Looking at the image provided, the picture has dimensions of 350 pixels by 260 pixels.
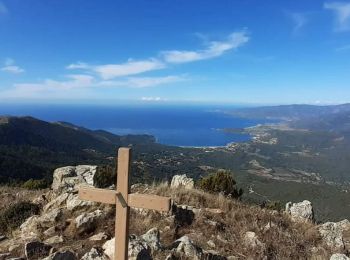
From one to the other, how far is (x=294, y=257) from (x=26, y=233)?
6062 mm

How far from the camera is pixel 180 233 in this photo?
8.86 metres

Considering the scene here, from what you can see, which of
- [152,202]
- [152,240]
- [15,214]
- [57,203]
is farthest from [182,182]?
[152,202]

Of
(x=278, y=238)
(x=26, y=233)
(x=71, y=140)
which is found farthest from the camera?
(x=71, y=140)

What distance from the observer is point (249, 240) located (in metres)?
8.20

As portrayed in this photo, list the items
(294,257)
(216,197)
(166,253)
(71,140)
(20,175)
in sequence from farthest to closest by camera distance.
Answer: (71,140)
(20,175)
(216,197)
(294,257)
(166,253)

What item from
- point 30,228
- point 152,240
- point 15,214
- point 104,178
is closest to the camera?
point 152,240

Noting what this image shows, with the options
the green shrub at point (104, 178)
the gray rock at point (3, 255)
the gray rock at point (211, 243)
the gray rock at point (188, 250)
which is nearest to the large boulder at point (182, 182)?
the green shrub at point (104, 178)

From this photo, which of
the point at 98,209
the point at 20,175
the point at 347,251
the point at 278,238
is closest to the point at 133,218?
the point at 98,209

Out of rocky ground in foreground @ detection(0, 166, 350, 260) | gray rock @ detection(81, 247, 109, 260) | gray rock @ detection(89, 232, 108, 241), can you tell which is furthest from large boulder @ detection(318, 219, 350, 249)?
gray rock @ detection(81, 247, 109, 260)

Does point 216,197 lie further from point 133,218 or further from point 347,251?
point 347,251

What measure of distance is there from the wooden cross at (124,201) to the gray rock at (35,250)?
2447 mm

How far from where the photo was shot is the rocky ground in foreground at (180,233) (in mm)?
7090

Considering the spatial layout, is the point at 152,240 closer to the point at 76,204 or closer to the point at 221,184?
the point at 76,204

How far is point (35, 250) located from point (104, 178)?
7646mm
